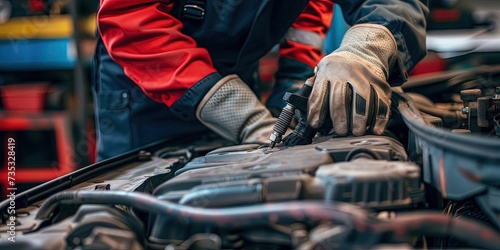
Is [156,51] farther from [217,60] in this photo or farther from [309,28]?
[309,28]

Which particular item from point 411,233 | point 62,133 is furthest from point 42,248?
point 62,133

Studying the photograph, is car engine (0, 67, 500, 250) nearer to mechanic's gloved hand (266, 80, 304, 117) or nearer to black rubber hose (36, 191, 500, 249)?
black rubber hose (36, 191, 500, 249)

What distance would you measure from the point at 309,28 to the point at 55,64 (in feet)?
6.10

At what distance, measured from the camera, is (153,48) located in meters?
1.25

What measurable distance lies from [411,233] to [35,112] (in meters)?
2.71

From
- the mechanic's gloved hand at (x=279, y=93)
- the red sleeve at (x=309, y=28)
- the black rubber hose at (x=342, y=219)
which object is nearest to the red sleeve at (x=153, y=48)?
the mechanic's gloved hand at (x=279, y=93)

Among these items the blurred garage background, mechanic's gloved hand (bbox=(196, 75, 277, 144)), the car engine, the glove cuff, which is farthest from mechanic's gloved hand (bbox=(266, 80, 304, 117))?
the blurred garage background

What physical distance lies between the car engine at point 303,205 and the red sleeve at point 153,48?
0.36 m

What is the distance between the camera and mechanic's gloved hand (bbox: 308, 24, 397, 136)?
99 centimetres

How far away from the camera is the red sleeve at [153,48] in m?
1.23

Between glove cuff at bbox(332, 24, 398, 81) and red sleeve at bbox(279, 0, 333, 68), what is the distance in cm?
46

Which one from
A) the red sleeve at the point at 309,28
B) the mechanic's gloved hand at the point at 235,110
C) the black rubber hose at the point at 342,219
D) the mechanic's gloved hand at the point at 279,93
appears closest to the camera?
the black rubber hose at the point at 342,219

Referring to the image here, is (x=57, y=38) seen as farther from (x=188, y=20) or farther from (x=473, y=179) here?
(x=473, y=179)

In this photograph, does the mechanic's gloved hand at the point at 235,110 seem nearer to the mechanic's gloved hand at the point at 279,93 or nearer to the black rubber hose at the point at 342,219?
the mechanic's gloved hand at the point at 279,93
